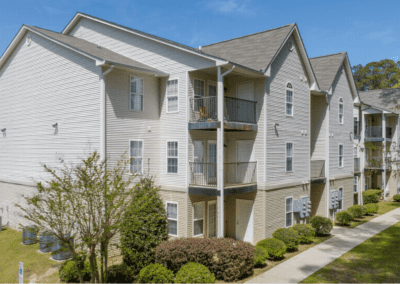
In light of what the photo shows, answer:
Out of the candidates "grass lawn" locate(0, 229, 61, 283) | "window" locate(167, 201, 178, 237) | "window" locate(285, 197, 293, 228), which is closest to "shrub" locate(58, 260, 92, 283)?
"grass lawn" locate(0, 229, 61, 283)

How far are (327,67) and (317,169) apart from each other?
321 inches

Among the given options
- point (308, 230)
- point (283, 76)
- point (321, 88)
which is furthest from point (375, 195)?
point (283, 76)

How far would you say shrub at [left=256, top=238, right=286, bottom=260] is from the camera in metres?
15.4

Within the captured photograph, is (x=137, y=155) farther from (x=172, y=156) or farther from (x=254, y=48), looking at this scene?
(x=254, y=48)

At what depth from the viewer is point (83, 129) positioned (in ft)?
54.2

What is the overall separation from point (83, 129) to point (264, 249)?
34.3ft

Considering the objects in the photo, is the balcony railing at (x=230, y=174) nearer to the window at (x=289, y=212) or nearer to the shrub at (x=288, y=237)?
the shrub at (x=288, y=237)

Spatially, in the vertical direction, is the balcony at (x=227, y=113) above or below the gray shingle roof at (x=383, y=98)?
below

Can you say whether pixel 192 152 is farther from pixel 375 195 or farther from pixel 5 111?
pixel 375 195

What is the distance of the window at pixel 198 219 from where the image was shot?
55.8ft

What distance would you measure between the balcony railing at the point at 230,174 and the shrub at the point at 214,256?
4.16 meters

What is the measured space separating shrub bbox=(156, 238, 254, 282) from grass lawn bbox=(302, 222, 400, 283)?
8.12ft

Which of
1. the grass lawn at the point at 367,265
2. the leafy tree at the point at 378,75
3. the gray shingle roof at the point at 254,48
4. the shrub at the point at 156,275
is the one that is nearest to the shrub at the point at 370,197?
the grass lawn at the point at 367,265

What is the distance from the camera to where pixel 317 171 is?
23.1 metres
